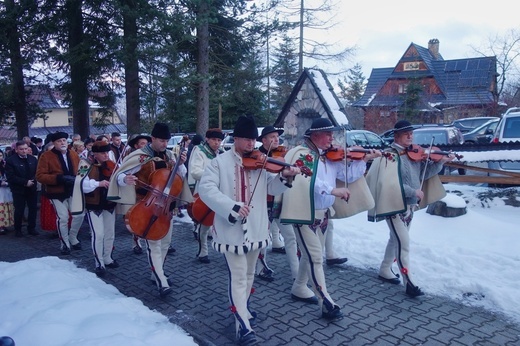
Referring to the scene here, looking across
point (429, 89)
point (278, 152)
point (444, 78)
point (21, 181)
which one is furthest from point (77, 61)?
point (444, 78)

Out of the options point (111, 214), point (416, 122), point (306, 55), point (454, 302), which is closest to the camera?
point (454, 302)

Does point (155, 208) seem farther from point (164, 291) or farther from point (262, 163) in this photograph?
point (262, 163)

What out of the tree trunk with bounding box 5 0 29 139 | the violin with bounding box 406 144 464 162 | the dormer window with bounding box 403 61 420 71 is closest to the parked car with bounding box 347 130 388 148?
the violin with bounding box 406 144 464 162

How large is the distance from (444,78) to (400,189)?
34554 millimetres

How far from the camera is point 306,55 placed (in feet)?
74.1

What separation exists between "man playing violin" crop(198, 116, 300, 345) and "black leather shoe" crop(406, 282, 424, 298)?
6.63 ft

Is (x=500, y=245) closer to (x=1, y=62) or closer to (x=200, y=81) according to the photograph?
(x=200, y=81)

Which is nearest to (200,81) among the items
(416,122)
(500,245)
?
(500,245)

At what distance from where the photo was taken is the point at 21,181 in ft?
26.8

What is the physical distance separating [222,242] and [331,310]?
1.39 m

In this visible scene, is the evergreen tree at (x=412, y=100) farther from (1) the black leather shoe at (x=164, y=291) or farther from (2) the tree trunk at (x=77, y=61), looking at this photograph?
(1) the black leather shoe at (x=164, y=291)

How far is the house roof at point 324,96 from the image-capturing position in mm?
9742

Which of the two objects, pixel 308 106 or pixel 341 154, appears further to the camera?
pixel 308 106

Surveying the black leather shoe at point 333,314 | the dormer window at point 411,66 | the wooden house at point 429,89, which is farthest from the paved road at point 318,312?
the dormer window at point 411,66
